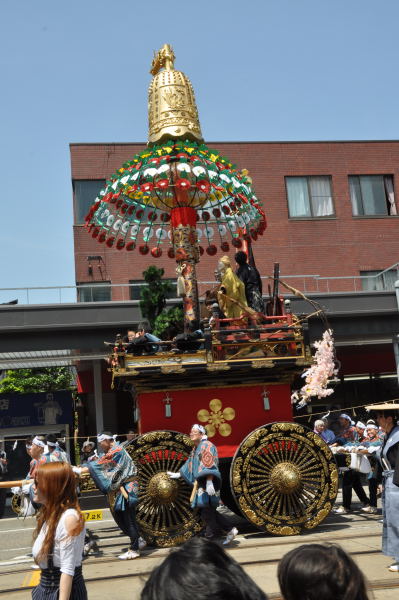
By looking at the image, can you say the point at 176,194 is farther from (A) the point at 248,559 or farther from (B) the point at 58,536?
(B) the point at 58,536

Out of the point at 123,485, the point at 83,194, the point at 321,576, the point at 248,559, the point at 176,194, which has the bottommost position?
the point at 248,559

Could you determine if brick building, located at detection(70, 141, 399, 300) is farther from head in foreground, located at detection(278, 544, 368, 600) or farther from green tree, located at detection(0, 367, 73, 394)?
head in foreground, located at detection(278, 544, 368, 600)

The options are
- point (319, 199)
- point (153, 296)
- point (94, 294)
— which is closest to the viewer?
point (153, 296)

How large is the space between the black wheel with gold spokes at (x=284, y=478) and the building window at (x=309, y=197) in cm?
1707

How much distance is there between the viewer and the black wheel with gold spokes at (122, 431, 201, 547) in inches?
354

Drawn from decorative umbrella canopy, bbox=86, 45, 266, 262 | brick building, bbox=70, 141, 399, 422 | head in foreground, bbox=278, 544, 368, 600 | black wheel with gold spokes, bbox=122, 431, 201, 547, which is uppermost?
brick building, bbox=70, 141, 399, 422

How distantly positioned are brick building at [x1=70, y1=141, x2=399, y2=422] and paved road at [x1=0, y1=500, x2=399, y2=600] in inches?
522

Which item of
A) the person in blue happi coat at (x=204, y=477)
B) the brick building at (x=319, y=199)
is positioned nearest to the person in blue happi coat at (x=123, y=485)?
the person in blue happi coat at (x=204, y=477)

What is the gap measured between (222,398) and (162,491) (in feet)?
5.34

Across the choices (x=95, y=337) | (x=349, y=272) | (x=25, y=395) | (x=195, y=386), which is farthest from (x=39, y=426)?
(x=349, y=272)

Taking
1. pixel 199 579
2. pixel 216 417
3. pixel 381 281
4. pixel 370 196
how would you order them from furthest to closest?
pixel 370 196 → pixel 381 281 → pixel 216 417 → pixel 199 579

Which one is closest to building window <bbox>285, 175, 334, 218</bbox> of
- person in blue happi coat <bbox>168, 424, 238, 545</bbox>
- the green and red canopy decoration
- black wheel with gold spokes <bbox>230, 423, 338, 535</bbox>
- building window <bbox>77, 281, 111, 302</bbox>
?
building window <bbox>77, 281, 111, 302</bbox>

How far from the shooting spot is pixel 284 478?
919cm

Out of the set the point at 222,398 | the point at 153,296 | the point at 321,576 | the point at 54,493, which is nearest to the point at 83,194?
the point at 153,296
